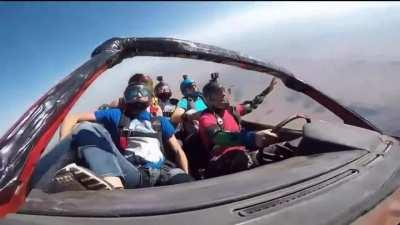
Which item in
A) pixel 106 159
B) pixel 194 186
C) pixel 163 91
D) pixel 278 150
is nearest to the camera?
pixel 194 186

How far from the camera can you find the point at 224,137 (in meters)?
3.34

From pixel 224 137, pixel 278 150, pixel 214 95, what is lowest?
pixel 278 150

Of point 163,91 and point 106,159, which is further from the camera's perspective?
point 163,91

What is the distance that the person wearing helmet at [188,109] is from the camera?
13.3 feet

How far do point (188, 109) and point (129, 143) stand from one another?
66.8 inches

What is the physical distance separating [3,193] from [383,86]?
2.52 m

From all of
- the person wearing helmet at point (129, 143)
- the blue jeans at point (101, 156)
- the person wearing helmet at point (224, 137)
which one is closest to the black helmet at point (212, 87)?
the person wearing helmet at point (224, 137)

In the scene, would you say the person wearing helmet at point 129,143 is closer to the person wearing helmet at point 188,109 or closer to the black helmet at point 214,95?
the black helmet at point 214,95

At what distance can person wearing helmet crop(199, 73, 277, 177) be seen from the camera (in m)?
3.26

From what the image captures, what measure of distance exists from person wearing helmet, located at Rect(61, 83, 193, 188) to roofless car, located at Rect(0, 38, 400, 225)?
16 centimetres

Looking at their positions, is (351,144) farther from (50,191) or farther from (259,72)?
(50,191)

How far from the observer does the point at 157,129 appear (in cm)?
338

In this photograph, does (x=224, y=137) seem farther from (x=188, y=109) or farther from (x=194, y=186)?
(x=188, y=109)

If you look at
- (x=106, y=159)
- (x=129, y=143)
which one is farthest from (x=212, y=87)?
(x=106, y=159)
